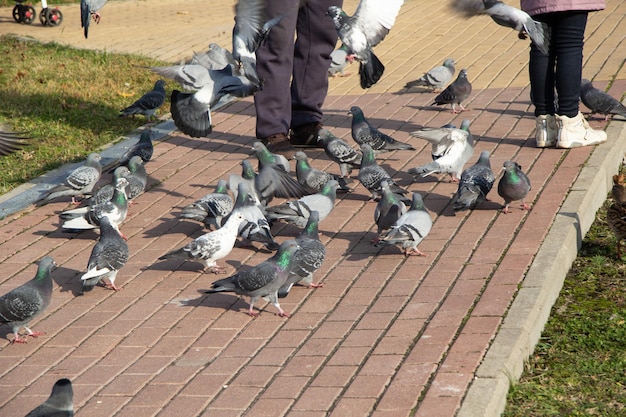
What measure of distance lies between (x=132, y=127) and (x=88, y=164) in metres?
2.26

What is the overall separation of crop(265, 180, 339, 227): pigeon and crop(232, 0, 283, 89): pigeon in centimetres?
149

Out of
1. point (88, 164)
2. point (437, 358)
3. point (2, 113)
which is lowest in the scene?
point (2, 113)

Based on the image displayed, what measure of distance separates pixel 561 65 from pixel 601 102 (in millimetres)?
981

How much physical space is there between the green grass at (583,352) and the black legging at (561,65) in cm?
193

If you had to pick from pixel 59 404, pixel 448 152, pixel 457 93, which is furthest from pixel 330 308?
pixel 457 93

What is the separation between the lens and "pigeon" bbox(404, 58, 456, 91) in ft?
32.4

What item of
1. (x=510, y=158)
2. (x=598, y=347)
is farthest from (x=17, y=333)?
(x=510, y=158)

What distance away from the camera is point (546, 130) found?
7750mm

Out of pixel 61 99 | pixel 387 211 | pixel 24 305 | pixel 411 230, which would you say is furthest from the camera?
pixel 61 99

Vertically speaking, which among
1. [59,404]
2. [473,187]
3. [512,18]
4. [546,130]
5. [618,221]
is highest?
[512,18]

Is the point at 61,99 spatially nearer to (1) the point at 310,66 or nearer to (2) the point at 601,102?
(1) the point at 310,66

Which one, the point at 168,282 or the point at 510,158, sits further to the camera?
the point at 510,158

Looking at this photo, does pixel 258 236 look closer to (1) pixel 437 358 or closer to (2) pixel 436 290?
(2) pixel 436 290

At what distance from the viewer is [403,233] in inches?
226
